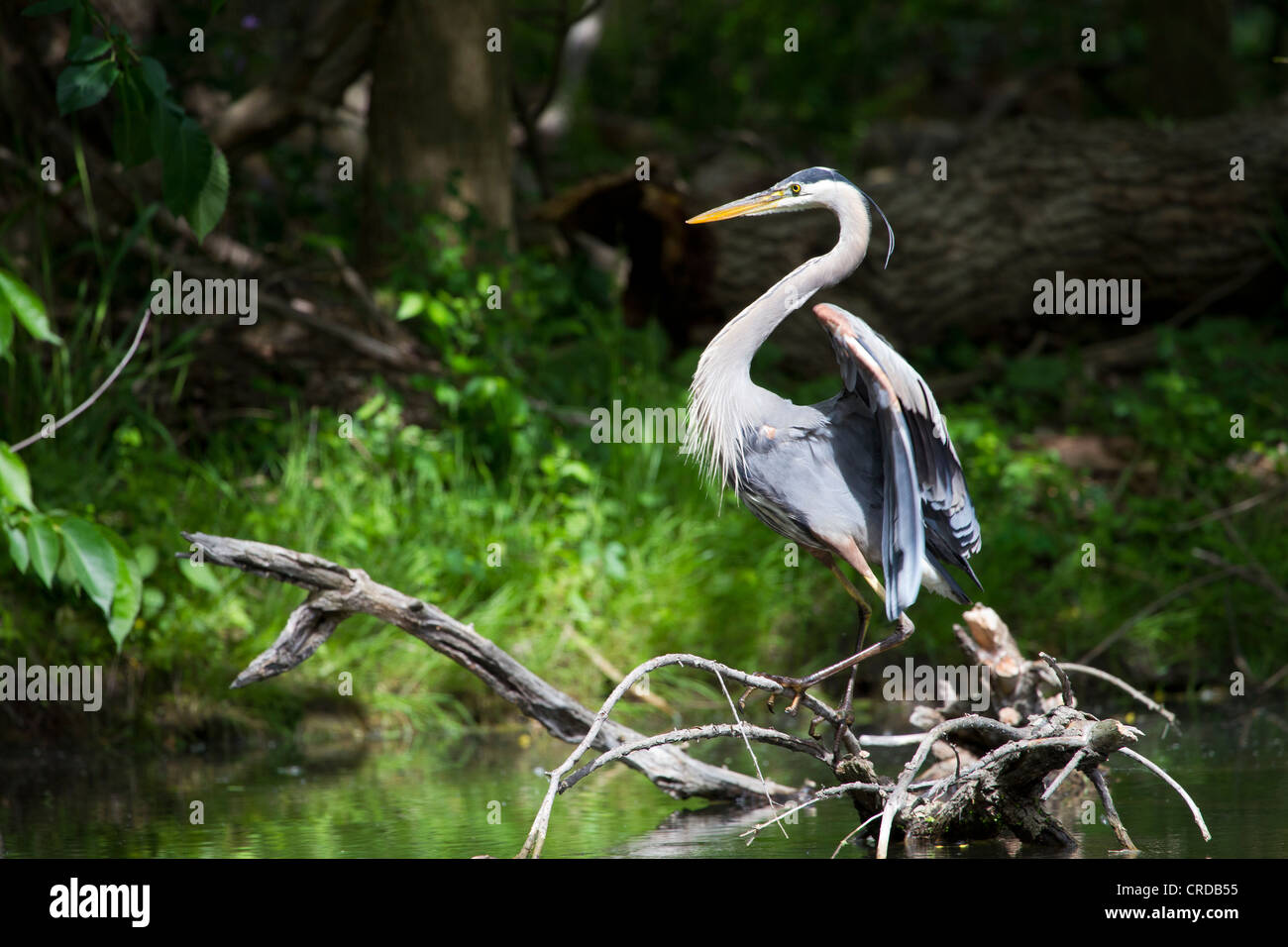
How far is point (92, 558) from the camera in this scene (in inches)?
130

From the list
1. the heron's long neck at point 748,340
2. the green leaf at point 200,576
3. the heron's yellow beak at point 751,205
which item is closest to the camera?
the heron's long neck at point 748,340

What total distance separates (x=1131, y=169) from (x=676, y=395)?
3.80 metres

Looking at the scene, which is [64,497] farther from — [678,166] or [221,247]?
[678,166]

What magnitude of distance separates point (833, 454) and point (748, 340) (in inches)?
16.1

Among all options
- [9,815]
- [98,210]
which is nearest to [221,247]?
[98,210]

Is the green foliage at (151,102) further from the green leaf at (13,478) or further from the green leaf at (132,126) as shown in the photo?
the green leaf at (13,478)

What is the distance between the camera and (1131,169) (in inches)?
346

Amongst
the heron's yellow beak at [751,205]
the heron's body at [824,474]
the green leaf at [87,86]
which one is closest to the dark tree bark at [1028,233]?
the heron's yellow beak at [751,205]

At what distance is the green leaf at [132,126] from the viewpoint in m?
3.75

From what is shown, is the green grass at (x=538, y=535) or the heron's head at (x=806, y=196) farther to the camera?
the green grass at (x=538, y=535)

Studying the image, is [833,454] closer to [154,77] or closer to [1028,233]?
[154,77]

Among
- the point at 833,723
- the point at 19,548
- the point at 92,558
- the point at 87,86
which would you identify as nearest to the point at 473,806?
the point at 833,723

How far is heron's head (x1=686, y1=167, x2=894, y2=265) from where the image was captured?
3.79 meters

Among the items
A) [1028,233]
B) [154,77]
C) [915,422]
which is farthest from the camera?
[1028,233]
